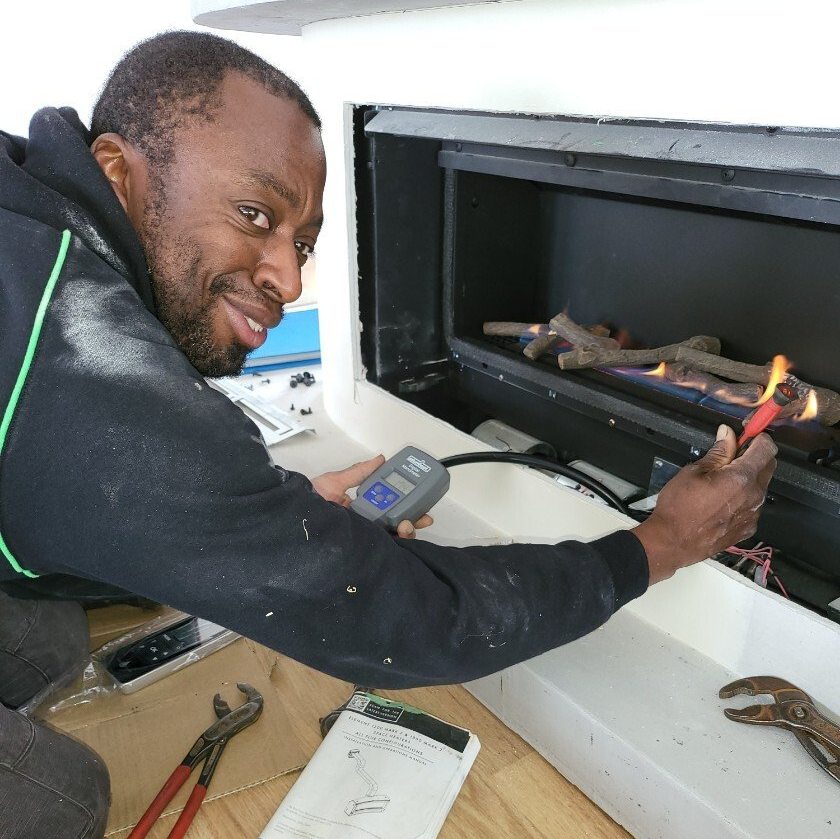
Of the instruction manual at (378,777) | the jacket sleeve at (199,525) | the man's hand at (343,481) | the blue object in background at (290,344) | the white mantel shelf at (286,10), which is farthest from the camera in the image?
the blue object in background at (290,344)

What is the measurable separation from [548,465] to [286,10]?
78 cm

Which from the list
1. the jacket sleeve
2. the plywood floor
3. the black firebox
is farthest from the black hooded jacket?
the black firebox

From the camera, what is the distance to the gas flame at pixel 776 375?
41.0 inches

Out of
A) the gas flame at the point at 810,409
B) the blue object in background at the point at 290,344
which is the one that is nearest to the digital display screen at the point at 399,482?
the gas flame at the point at 810,409

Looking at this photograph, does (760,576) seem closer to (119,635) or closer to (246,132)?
(246,132)

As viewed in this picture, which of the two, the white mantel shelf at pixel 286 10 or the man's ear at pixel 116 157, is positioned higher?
the white mantel shelf at pixel 286 10

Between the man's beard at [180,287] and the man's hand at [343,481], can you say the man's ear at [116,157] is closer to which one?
the man's beard at [180,287]

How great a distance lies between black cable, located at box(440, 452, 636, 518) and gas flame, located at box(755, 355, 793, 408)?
0.79 ft

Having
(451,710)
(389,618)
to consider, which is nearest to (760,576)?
(451,710)

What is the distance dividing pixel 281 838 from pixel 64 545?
1.39 ft

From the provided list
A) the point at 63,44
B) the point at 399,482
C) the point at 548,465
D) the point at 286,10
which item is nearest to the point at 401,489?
the point at 399,482

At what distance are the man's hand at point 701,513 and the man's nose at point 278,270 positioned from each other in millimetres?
478

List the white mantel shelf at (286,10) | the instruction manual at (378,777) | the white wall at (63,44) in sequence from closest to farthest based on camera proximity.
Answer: the instruction manual at (378,777), the white mantel shelf at (286,10), the white wall at (63,44)

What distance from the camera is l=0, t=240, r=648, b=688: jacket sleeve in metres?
0.59
